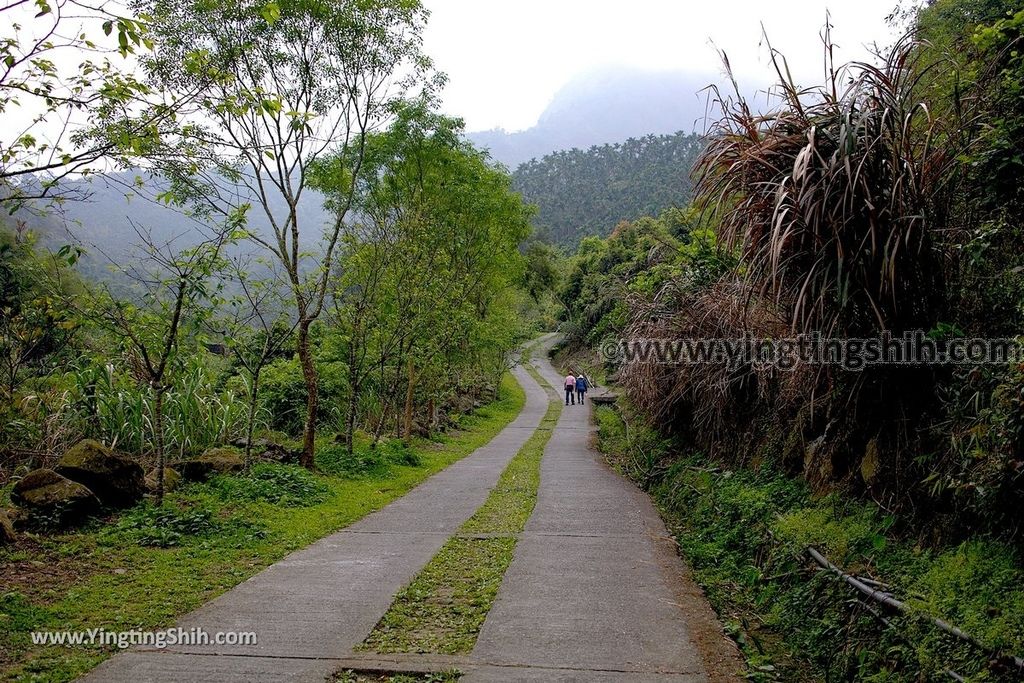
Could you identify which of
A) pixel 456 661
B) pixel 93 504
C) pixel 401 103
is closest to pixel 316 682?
pixel 456 661

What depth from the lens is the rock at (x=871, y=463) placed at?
4777 millimetres

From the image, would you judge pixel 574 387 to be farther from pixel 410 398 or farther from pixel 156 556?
pixel 156 556

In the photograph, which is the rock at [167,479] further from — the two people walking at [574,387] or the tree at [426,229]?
the two people walking at [574,387]

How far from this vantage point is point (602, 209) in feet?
226

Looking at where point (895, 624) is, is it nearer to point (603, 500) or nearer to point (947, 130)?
point (947, 130)

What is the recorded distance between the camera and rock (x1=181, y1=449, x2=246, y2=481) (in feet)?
27.7

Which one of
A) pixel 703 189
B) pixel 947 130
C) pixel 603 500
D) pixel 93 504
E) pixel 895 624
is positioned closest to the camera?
pixel 895 624

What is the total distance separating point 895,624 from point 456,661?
233 centimetres

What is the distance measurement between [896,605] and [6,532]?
6.41 m

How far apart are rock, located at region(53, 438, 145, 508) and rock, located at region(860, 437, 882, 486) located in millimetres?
6671

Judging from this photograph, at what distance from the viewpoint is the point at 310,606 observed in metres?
4.84

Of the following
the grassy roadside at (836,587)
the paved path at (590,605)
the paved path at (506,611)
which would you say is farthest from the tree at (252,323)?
the grassy roadside at (836,587)

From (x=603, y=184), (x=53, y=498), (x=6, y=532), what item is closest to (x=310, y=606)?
(x=6, y=532)

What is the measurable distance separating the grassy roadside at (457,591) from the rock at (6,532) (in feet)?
10.7
